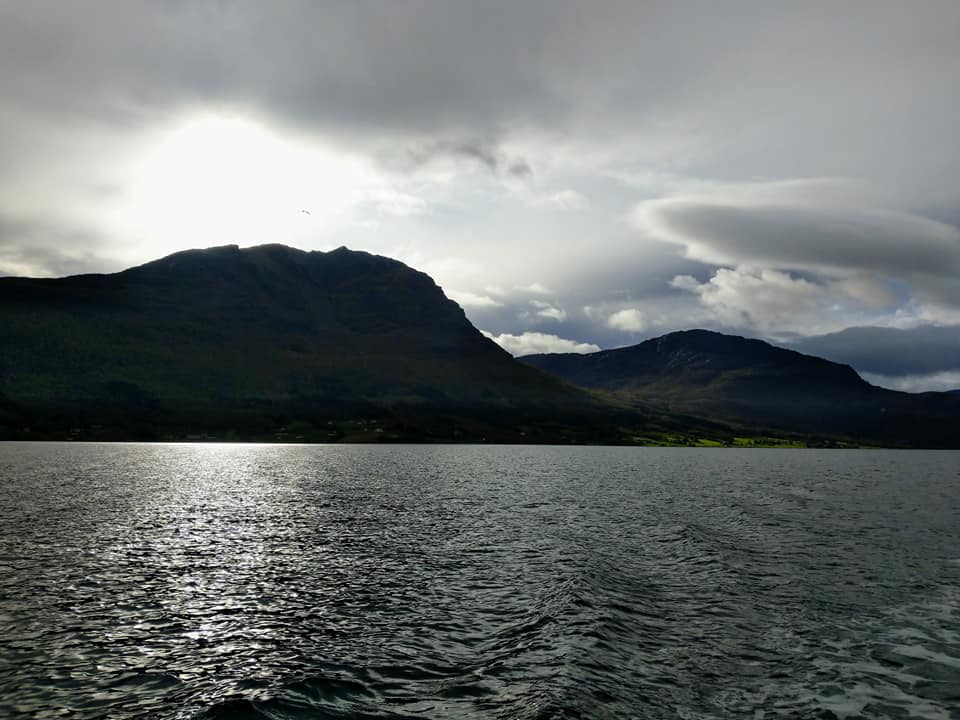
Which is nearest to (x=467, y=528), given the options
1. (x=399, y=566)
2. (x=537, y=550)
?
(x=537, y=550)

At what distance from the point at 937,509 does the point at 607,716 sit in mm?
109083

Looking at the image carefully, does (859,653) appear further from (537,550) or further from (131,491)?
(131,491)

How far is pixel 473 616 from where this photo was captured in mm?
35531

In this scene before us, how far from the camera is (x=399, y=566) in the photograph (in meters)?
50.1

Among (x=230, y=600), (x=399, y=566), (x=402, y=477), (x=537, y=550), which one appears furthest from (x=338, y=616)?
(x=402, y=477)

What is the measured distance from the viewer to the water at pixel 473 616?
24.3m

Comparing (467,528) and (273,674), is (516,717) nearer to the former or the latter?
(273,674)

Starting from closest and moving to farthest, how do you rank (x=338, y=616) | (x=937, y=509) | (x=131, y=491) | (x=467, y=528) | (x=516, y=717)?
1. (x=516, y=717)
2. (x=338, y=616)
3. (x=467, y=528)
4. (x=937, y=509)
5. (x=131, y=491)

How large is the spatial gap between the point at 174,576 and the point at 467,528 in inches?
1324

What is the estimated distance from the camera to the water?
79.7ft

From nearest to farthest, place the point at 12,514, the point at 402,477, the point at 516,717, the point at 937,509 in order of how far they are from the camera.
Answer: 1. the point at 516,717
2. the point at 12,514
3. the point at 937,509
4. the point at 402,477

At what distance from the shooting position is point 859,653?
1192 inches

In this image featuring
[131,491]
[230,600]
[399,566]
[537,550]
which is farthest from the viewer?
[131,491]

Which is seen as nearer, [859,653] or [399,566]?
[859,653]
